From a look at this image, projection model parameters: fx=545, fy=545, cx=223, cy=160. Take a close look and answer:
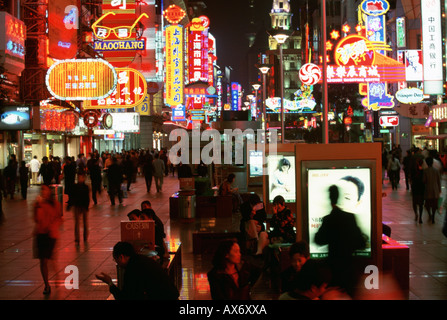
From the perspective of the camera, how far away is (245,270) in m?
5.48

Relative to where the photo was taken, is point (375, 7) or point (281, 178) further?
point (375, 7)

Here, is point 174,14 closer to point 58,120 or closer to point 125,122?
point 125,122

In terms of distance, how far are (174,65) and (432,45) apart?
2235cm

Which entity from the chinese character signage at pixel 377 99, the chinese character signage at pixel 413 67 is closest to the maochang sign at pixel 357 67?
the chinese character signage at pixel 413 67

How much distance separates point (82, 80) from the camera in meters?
21.9

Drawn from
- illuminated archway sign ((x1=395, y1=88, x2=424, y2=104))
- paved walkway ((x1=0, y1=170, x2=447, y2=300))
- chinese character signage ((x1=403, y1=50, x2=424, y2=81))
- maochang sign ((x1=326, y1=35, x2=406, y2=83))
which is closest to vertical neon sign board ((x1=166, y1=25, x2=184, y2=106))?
illuminated archway sign ((x1=395, y1=88, x2=424, y2=104))

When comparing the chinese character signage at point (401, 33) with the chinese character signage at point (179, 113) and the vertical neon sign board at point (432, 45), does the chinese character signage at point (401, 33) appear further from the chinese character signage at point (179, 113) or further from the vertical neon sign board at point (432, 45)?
the chinese character signage at point (179, 113)

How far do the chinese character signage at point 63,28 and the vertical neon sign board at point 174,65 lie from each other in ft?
44.8

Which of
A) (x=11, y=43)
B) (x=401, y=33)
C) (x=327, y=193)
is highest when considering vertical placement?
(x=401, y=33)

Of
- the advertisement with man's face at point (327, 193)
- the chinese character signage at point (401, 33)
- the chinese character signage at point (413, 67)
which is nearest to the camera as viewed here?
the advertisement with man's face at point (327, 193)

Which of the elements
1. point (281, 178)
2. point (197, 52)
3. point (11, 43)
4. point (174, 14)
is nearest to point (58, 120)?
point (11, 43)

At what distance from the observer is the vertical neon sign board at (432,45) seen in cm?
2775

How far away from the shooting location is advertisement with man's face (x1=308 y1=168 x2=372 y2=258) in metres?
7.60

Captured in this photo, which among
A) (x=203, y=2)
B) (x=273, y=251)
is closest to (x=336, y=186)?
(x=273, y=251)
